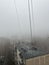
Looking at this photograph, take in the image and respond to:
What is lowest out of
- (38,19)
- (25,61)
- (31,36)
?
(25,61)

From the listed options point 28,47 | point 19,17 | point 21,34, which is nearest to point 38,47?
point 28,47

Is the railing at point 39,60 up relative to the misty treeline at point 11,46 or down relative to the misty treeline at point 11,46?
down

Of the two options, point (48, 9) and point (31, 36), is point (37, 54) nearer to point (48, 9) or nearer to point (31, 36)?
point (31, 36)

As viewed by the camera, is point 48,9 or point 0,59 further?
point 48,9

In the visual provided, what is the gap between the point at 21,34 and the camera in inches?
50.7

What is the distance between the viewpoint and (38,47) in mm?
1291

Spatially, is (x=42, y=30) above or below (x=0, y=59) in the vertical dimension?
above

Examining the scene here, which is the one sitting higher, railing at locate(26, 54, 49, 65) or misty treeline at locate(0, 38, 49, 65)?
misty treeline at locate(0, 38, 49, 65)

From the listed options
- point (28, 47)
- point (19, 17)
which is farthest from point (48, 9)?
point (28, 47)

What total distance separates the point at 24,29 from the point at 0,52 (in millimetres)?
343

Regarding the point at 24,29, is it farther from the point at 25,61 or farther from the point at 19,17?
the point at 25,61

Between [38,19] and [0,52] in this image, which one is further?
[38,19]

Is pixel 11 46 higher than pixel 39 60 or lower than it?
higher

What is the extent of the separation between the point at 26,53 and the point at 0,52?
25 cm
